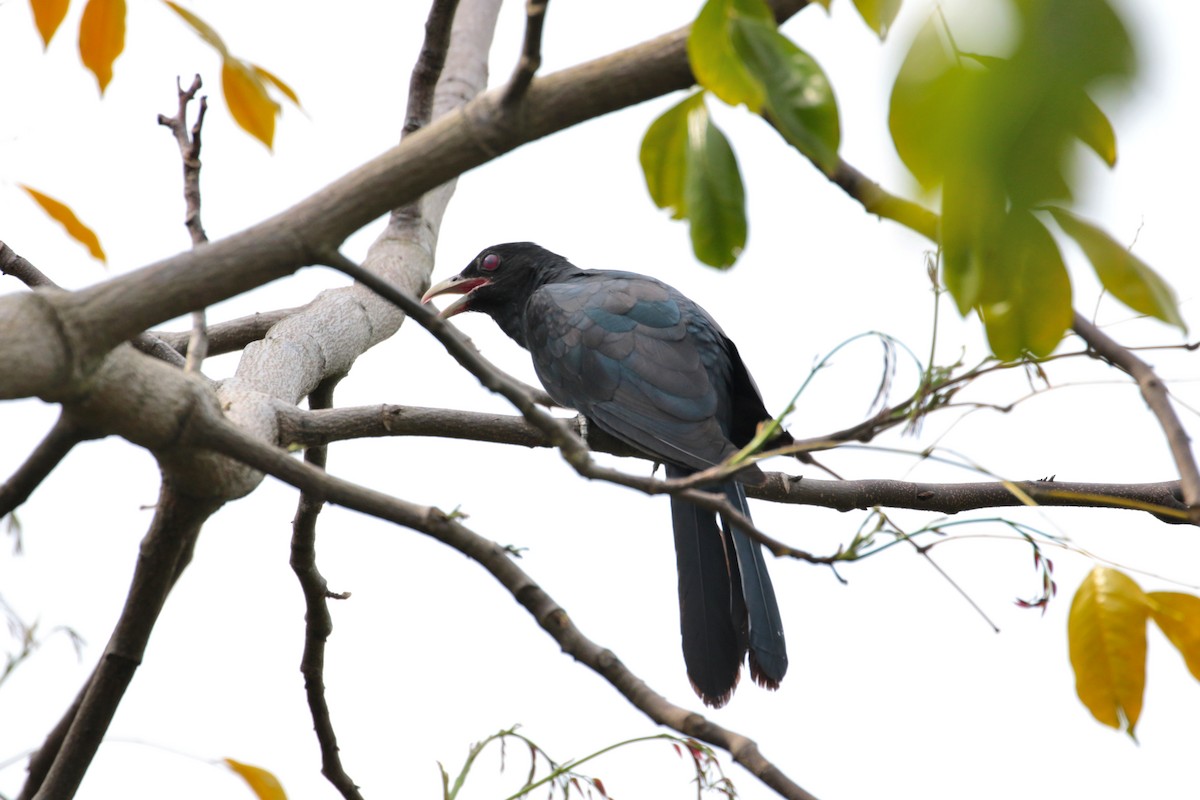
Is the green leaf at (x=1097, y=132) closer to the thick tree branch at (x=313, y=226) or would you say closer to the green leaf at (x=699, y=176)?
the green leaf at (x=699, y=176)

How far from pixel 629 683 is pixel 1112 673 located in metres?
0.72

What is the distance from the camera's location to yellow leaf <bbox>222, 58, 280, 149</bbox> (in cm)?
158

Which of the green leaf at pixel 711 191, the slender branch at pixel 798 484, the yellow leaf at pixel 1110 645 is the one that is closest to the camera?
the yellow leaf at pixel 1110 645

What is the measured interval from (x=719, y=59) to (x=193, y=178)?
1.62m

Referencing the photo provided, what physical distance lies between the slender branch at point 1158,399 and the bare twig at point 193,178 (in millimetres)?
1634

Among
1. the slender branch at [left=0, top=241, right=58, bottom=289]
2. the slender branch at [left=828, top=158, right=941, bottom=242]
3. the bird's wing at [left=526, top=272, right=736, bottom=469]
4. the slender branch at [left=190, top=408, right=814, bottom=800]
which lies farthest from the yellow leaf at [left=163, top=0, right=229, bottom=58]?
the bird's wing at [left=526, top=272, right=736, bottom=469]

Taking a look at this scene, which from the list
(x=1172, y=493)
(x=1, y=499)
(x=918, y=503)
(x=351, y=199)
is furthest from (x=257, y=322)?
(x=1172, y=493)

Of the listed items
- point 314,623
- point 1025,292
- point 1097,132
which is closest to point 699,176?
point 1025,292

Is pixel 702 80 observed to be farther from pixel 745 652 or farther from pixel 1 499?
pixel 745 652

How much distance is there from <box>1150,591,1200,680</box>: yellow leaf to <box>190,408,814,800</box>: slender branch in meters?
0.69

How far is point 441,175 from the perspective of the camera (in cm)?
143

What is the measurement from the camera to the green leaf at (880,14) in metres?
1.06

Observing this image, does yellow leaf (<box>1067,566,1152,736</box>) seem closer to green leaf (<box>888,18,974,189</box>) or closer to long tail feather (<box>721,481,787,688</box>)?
green leaf (<box>888,18,974,189</box>)

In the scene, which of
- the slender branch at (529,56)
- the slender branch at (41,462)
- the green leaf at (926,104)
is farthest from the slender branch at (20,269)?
the green leaf at (926,104)
